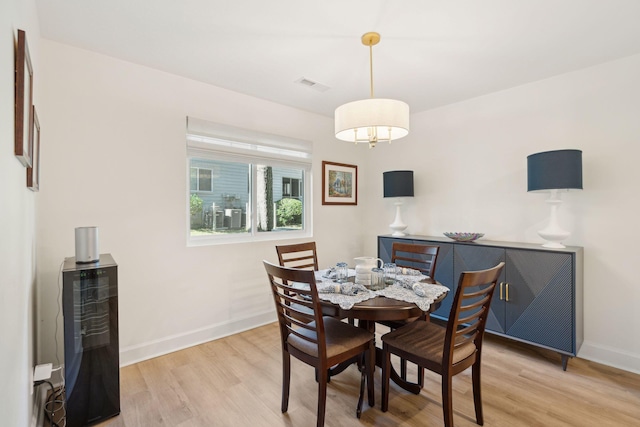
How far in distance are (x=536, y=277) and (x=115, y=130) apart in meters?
3.65

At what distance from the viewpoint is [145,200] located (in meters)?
2.69

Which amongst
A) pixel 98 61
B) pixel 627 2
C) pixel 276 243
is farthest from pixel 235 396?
pixel 627 2

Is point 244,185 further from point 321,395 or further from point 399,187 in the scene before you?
point 321,395

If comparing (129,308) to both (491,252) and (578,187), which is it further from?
(578,187)

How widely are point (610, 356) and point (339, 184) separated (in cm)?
312

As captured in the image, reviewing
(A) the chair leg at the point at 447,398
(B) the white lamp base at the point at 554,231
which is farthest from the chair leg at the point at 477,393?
(B) the white lamp base at the point at 554,231

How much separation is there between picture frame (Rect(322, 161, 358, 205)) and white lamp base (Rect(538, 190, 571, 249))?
7.45 feet

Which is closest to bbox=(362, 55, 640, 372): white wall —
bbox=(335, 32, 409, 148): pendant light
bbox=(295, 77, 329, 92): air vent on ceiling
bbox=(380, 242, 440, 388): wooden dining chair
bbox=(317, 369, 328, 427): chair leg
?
bbox=(380, 242, 440, 388): wooden dining chair

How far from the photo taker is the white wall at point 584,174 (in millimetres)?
2539

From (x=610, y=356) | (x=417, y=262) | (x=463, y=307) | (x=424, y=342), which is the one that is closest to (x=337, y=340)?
(x=424, y=342)

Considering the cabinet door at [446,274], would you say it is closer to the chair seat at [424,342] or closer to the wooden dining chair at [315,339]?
the chair seat at [424,342]

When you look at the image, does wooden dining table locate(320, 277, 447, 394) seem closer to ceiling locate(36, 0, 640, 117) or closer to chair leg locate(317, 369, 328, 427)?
chair leg locate(317, 369, 328, 427)

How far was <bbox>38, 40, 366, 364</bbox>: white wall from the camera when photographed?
7.52 feet

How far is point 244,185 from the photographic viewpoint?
3438 millimetres
